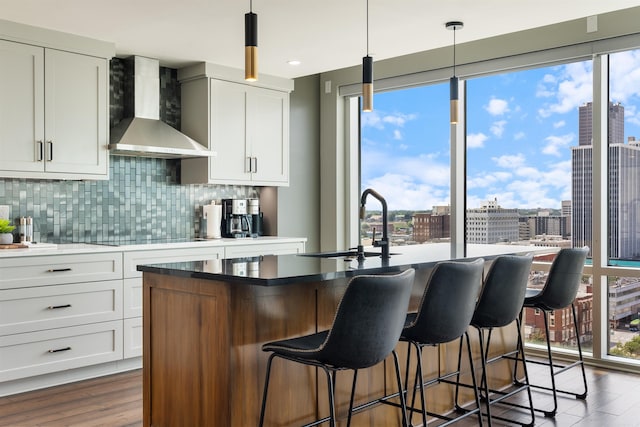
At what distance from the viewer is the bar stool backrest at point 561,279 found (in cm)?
375

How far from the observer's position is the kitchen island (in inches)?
104

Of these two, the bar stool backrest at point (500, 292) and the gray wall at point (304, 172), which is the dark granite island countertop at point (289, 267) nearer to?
the bar stool backrest at point (500, 292)

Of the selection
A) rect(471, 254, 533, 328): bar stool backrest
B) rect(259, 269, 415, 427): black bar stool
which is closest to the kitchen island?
rect(259, 269, 415, 427): black bar stool

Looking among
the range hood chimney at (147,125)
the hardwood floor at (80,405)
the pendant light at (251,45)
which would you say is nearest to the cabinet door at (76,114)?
the range hood chimney at (147,125)

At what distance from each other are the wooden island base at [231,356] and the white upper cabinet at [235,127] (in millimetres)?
2623

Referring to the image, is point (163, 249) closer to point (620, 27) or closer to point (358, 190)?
point (358, 190)

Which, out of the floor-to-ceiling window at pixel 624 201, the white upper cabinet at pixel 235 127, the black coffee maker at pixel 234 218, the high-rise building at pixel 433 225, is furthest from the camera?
the black coffee maker at pixel 234 218

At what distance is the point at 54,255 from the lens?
4.18 m

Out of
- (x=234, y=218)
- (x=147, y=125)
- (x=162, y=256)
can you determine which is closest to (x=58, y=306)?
(x=162, y=256)

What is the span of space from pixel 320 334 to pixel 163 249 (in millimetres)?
2359

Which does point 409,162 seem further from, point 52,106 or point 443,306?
point 443,306

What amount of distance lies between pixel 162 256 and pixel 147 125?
112 centimetres

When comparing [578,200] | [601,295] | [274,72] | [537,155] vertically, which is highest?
[274,72]

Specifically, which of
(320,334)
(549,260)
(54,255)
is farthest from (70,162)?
(549,260)
